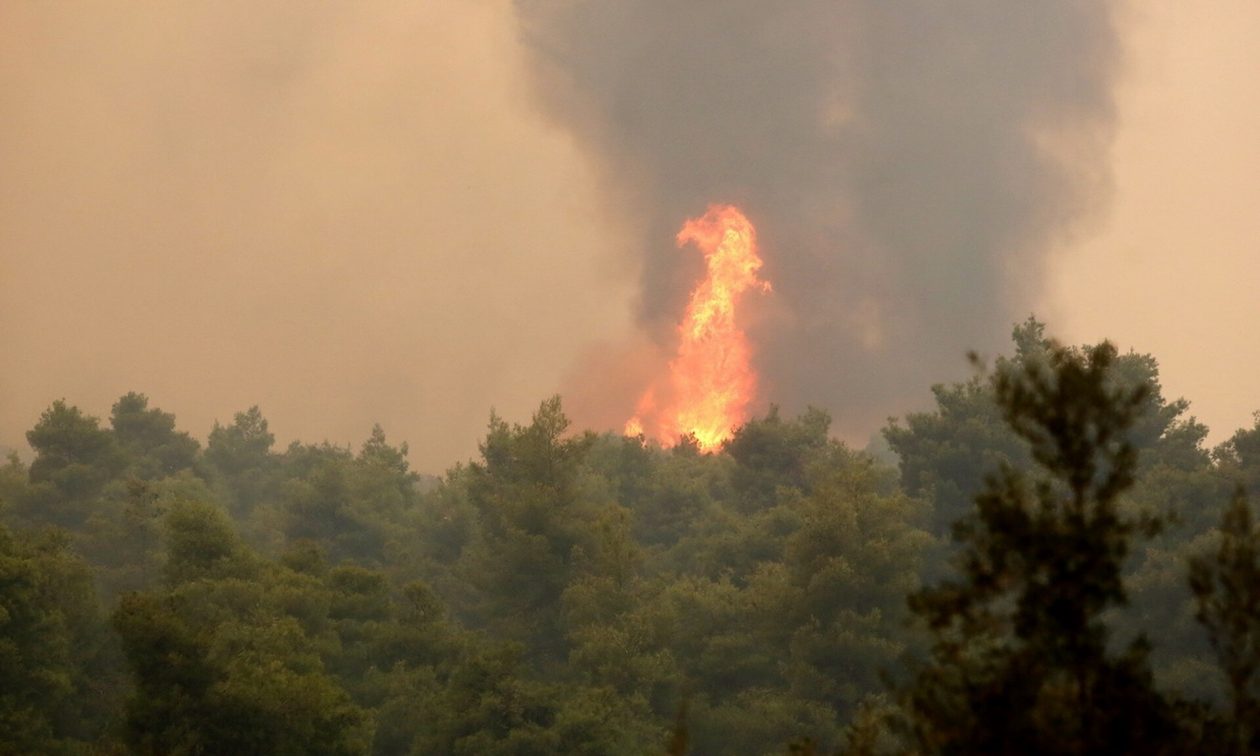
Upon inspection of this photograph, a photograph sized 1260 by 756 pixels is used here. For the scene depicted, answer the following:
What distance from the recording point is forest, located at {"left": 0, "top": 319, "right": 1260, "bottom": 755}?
12.2 metres

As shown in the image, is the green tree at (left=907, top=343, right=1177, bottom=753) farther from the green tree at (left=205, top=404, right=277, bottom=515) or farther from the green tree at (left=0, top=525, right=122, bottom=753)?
the green tree at (left=205, top=404, right=277, bottom=515)

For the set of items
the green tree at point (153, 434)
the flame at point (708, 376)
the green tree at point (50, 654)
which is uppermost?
the flame at point (708, 376)

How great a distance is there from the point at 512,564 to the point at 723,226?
3131 inches

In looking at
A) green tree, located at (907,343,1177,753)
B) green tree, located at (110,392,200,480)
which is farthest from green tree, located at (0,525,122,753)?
green tree, located at (110,392,200,480)

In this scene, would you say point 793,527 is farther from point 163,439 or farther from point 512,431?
point 163,439

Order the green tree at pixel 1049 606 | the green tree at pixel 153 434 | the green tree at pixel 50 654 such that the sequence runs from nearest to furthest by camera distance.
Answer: the green tree at pixel 1049 606, the green tree at pixel 50 654, the green tree at pixel 153 434

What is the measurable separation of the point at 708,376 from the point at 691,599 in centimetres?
6005

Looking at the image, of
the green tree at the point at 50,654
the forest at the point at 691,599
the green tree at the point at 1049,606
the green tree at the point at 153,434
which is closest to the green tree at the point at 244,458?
the green tree at the point at 153,434

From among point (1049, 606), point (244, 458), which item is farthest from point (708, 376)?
point (1049, 606)

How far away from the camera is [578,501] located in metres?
59.3

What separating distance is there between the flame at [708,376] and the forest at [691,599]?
2622 centimetres

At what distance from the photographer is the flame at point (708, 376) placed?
10962 centimetres

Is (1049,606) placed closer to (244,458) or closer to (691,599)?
(691,599)

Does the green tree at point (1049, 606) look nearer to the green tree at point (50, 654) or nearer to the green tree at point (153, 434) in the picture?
the green tree at point (50, 654)
